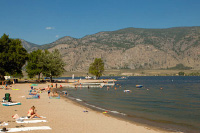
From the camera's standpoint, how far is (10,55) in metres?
69.7

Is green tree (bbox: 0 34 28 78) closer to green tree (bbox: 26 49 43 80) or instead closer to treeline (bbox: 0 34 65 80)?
treeline (bbox: 0 34 65 80)

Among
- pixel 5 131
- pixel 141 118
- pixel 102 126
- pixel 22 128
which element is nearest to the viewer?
pixel 5 131

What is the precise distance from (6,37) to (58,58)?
67.9 feet

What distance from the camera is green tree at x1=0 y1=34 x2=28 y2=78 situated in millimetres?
68688

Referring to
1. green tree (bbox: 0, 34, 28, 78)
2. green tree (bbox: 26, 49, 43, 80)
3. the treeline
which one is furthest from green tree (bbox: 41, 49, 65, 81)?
green tree (bbox: 0, 34, 28, 78)

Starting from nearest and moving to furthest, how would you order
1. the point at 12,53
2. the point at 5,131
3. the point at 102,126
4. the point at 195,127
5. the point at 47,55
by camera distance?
the point at 5,131 < the point at 102,126 < the point at 195,127 < the point at 12,53 < the point at 47,55

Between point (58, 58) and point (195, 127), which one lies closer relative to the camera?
point (195, 127)

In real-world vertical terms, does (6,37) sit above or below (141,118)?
above

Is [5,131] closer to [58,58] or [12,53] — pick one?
[12,53]

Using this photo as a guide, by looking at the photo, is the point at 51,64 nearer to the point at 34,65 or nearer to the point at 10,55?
the point at 34,65

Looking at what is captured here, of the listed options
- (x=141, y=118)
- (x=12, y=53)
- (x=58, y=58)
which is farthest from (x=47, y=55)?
(x=141, y=118)

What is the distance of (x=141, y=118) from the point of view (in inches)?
805

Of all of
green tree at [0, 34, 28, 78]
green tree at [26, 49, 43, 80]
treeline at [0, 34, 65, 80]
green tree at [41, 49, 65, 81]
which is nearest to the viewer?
green tree at [0, 34, 28, 78]

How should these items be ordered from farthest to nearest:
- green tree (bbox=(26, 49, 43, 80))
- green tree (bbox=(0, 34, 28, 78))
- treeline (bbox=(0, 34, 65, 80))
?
green tree (bbox=(26, 49, 43, 80)), treeline (bbox=(0, 34, 65, 80)), green tree (bbox=(0, 34, 28, 78))
